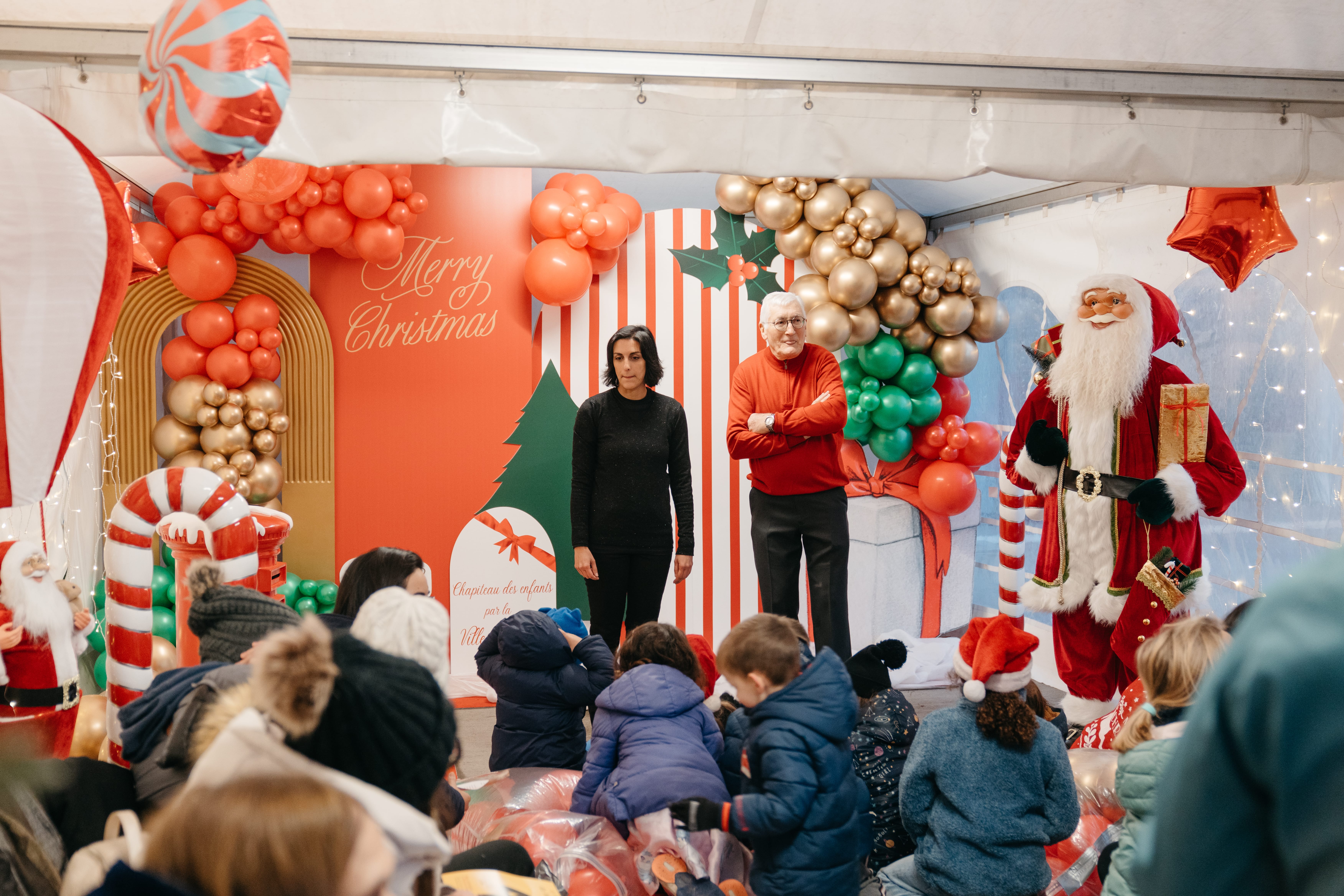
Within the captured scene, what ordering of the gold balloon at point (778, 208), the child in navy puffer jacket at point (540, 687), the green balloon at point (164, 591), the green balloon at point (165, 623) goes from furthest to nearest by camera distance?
the gold balloon at point (778, 208), the green balloon at point (164, 591), the green balloon at point (165, 623), the child in navy puffer jacket at point (540, 687)

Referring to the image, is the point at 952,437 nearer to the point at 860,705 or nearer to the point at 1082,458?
the point at 1082,458

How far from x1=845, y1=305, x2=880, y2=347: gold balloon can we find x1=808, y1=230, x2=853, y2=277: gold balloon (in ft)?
0.77

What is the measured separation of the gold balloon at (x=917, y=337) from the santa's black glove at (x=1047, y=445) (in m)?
1.20

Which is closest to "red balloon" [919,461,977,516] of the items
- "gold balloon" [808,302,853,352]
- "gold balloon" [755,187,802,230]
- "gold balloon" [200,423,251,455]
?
"gold balloon" [808,302,853,352]

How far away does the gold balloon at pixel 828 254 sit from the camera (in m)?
4.45

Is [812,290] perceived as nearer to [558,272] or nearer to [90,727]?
[558,272]

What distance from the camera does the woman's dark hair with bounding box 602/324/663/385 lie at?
135 inches

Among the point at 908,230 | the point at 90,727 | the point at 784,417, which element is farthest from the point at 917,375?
the point at 90,727

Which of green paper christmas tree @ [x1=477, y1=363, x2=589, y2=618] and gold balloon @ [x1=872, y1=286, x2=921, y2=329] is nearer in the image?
gold balloon @ [x1=872, y1=286, x2=921, y2=329]

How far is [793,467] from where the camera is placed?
3.55 metres

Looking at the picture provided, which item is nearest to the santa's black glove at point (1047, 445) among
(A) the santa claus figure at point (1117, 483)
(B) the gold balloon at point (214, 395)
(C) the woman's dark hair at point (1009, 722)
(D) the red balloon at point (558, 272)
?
(A) the santa claus figure at point (1117, 483)

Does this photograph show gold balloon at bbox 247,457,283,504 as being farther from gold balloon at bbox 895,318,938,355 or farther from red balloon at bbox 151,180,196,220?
gold balloon at bbox 895,318,938,355

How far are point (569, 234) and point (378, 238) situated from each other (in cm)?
86

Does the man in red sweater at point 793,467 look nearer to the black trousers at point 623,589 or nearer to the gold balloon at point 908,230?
the black trousers at point 623,589
